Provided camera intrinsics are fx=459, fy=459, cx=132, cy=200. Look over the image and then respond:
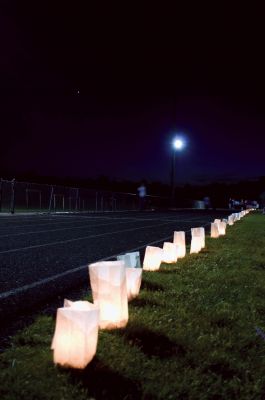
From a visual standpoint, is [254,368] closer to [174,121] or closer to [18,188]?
[18,188]

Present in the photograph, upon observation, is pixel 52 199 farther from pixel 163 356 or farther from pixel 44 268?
pixel 163 356

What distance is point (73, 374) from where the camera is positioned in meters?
2.55

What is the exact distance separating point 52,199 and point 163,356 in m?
28.8

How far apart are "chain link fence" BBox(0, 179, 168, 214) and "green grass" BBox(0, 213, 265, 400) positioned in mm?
22550

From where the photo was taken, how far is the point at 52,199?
102 feet

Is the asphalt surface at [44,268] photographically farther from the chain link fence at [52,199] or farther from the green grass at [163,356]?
the chain link fence at [52,199]

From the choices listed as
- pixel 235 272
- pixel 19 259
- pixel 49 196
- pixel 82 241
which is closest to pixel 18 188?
pixel 49 196

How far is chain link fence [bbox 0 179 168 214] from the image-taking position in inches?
1067

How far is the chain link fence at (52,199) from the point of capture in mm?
27094

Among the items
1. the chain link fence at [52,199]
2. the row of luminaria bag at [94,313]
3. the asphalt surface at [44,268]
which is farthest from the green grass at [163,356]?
the chain link fence at [52,199]

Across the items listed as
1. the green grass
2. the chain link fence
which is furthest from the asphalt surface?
the chain link fence

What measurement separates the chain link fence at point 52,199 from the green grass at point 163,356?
22550mm

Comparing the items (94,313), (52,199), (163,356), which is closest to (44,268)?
(163,356)

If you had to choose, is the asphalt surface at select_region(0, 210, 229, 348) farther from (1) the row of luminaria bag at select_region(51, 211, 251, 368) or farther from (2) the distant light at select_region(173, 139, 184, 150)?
(2) the distant light at select_region(173, 139, 184, 150)
